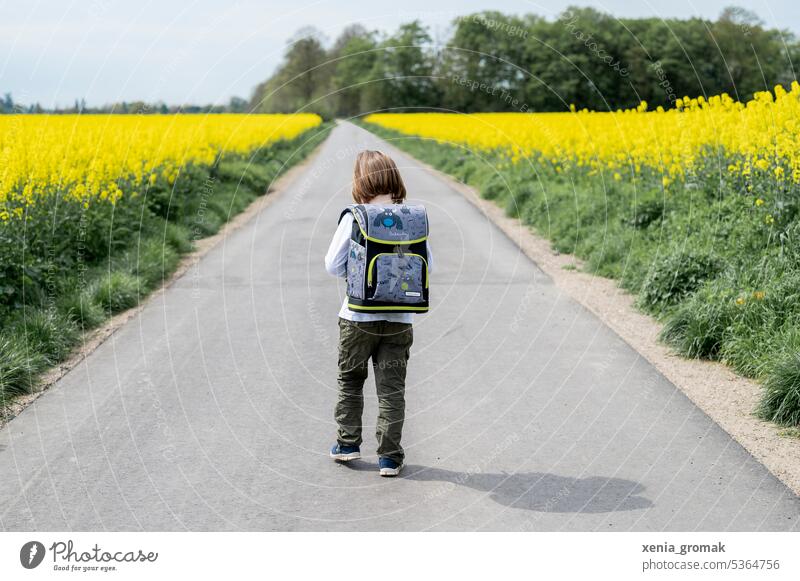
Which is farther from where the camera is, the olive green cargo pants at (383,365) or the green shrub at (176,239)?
the green shrub at (176,239)

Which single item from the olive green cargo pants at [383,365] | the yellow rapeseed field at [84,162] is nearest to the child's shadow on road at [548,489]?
the olive green cargo pants at [383,365]

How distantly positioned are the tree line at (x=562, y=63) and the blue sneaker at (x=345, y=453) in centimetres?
1967

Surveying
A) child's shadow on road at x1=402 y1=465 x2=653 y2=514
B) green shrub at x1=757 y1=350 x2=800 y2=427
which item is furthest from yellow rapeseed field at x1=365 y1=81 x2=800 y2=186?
child's shadow on road at x1=402 y1=465 x2=653 y2=514

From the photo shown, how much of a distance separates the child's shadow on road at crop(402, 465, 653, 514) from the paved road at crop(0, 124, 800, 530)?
0.04 feet

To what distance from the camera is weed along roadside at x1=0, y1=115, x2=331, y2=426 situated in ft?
25.3

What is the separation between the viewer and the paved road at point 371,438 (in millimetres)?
4711

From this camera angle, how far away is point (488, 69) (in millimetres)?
41531

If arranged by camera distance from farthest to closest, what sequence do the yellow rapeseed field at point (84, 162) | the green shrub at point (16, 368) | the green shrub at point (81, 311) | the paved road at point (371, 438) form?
the yellow rapeseed field at point (84, 162) < the green shrub at point (81, 311) < the green shrub at point (16, 368) < the paved road at point (371, 438)

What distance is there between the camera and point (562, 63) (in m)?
41.0

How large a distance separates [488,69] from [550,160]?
22602mm

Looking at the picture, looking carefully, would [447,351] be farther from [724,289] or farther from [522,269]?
[522,269]

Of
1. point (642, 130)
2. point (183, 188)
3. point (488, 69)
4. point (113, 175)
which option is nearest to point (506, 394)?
point (113, 175)

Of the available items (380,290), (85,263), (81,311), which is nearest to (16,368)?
(81,311)

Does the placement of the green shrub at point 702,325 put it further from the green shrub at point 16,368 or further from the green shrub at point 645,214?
the green shrub at point 16,368
